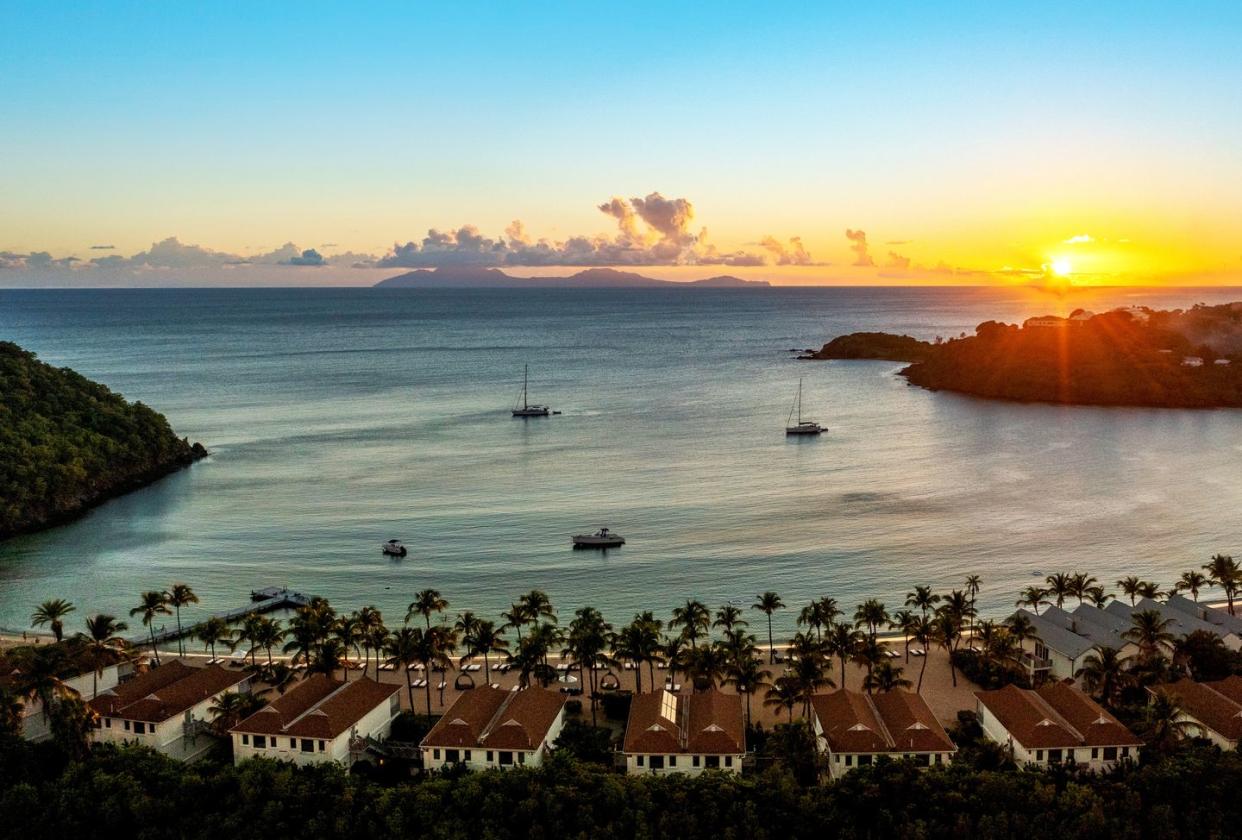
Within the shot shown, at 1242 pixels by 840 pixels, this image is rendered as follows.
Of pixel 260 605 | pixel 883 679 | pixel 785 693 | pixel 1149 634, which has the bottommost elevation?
pixel 260 605

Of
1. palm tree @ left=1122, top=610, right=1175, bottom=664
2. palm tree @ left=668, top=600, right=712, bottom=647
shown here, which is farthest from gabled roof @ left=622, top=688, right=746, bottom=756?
palm tree @ left=1122, top=610, right=1175, bottom=664

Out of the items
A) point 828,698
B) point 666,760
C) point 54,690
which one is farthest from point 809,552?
point 54,690

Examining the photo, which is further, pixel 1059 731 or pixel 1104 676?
pixel 1104 676

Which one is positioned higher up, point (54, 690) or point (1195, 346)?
point (1195, 346)

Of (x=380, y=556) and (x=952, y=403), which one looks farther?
(x=952, y=403)

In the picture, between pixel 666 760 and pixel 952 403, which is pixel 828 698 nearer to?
pixel 666 760

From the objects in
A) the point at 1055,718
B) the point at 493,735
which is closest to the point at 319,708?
the point at 493,735

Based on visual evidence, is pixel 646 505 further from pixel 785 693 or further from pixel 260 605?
pixel 785 693

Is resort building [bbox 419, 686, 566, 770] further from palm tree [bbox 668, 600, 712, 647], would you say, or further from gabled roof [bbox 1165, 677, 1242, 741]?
gabled roof [bbox 1165, 677, 1242, 741]
